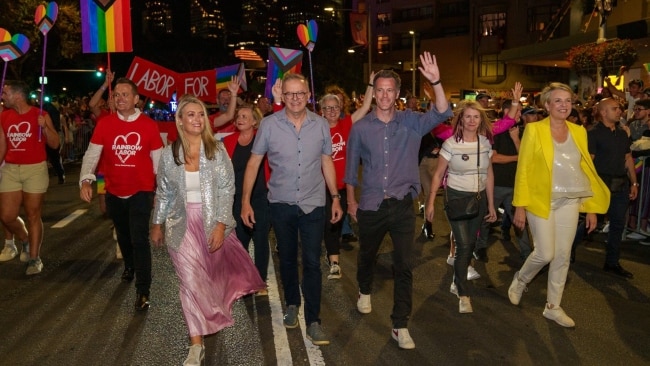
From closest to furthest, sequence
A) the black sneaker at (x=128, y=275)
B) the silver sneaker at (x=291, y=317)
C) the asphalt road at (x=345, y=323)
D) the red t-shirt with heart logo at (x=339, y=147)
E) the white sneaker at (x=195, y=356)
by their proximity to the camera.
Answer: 1. the white sneaker at (x=195, y=356)
2. the asphalt road at (x=345, y=323)
3. the silver sneaker at (x=291, y=317)
4. the black sneaker at (x=128, y=275)
5. the red t-shirt with heart logo at (x=339, y=147)

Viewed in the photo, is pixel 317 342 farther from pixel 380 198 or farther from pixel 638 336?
pixel 638 336

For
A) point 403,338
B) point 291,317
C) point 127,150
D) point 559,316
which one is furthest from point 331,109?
point 559,316

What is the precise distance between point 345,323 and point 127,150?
2.56 m

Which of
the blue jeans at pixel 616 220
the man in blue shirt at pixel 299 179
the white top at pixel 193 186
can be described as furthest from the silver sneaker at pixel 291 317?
the blue jeans at pixel 616 220

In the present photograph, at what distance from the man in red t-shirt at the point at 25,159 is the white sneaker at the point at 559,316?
17.7 feet

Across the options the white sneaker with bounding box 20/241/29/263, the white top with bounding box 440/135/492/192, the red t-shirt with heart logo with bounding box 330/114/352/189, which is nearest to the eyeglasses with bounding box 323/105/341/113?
the red t-shirt with heart logo with bounding box 330/114/352/189

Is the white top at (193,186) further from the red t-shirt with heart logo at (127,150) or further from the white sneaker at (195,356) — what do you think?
the red t-shirt with heart logo at (127,150)

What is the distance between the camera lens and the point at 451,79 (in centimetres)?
5212

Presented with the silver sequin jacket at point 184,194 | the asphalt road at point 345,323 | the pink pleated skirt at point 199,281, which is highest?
the silver sequin jacket at point 184,194

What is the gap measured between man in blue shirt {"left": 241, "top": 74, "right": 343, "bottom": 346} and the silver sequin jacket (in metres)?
0.40

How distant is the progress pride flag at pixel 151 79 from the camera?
31.7 ft

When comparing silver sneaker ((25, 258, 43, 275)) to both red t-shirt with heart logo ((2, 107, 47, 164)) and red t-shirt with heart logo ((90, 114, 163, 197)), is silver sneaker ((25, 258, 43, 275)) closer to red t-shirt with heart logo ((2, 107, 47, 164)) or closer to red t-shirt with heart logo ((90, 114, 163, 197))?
red t-shirt with heart logo ((2, 107, 47, 164))

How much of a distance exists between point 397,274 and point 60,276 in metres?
4.04

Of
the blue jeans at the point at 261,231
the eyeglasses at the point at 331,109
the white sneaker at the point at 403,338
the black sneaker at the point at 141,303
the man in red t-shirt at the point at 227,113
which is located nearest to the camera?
the white sneaker at the point at 403,338
